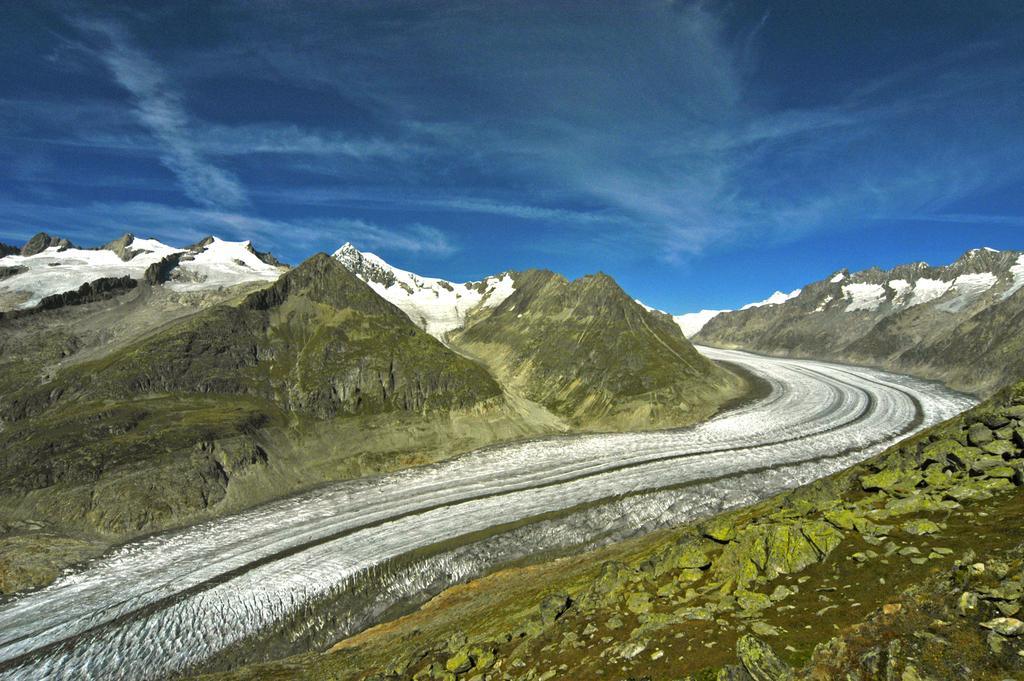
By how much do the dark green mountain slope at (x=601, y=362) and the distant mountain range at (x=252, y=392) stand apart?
0.49 m

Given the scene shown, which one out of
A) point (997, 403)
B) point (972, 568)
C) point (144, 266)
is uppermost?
point (144, 266)

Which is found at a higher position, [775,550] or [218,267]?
[218,267]

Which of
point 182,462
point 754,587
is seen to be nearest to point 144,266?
point 182,462

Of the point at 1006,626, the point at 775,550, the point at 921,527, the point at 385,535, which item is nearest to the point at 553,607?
the point at 775,550

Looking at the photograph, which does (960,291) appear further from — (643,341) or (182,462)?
(182,462)

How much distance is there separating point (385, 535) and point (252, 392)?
40224 millimetres

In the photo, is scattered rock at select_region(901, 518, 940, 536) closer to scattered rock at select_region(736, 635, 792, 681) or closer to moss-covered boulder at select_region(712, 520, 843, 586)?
moss-covered boulder at select_region(712, 520, 843, 586)

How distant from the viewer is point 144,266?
168 m

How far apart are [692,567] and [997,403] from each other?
1855 cm

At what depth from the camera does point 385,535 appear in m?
48.7

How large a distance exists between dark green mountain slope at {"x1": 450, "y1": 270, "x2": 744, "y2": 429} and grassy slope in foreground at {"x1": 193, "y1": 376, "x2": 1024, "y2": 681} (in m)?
64.2

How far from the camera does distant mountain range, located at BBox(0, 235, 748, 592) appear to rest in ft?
174

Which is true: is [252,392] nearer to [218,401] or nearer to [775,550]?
[218,401]

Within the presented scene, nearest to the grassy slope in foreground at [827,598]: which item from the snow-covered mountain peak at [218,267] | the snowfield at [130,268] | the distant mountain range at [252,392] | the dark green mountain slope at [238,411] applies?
the distant mountain range at [252,392]
